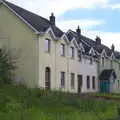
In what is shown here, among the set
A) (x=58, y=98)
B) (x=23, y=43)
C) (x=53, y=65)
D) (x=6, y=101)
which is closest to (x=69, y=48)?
(x=53, y=65)

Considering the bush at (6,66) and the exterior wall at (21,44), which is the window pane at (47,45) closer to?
the exterior wall at (21,44)

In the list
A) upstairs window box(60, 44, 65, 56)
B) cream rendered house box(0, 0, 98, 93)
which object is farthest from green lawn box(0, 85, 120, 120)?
upstairs window box(60, 44, 65, 56)

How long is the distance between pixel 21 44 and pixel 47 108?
66.0 feet

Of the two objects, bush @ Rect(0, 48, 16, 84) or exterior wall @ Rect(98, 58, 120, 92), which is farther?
exterior wall @ Rect(98, 58, 120, 92)

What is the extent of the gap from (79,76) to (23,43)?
1490cm

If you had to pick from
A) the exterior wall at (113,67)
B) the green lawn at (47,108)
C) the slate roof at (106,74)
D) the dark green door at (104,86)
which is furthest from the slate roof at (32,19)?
the dark green door at (104,86)

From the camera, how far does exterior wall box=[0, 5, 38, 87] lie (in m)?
42.8

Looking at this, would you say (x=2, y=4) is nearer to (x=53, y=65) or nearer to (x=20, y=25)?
(x=20, y=25)

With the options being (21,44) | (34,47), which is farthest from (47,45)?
(21,44)

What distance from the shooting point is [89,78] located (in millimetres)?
60469

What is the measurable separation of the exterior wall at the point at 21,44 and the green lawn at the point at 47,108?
12542mm

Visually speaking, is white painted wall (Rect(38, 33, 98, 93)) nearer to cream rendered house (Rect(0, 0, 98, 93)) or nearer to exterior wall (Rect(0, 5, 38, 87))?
cream rendered house (Rect(0, 0, 98, 93))

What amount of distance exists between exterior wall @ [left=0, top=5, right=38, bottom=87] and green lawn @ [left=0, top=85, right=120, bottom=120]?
41.1 ft

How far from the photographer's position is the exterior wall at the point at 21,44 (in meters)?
42.8
